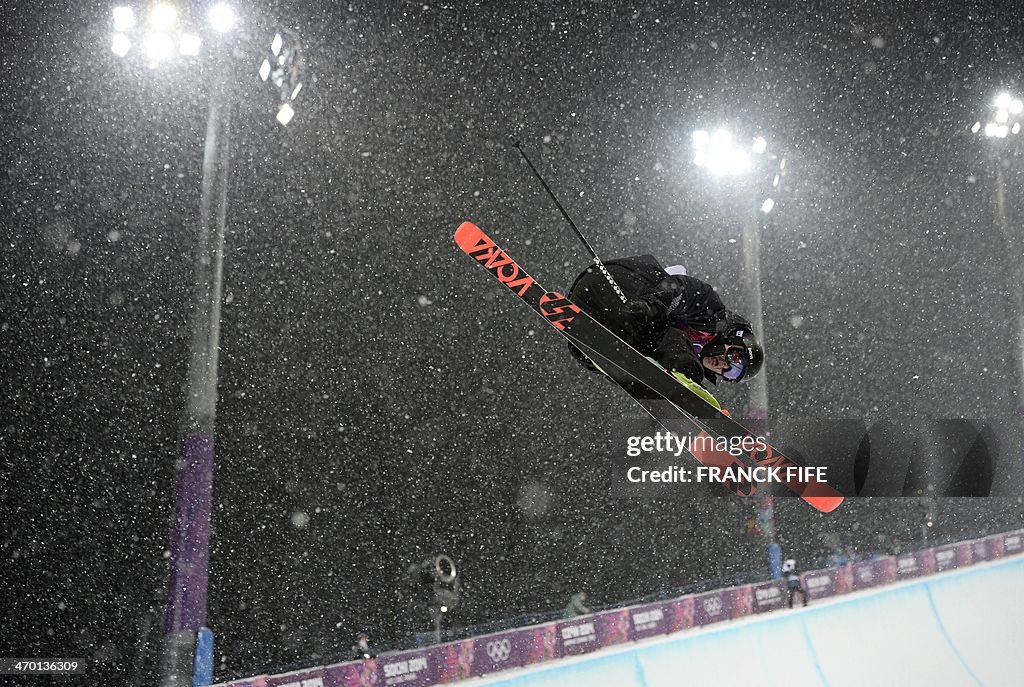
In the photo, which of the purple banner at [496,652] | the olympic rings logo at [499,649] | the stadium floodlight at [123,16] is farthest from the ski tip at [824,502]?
the stadium floodlight at [123,16]

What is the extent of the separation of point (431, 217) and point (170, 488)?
8.48 ft

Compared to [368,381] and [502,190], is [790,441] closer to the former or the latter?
[502,190]

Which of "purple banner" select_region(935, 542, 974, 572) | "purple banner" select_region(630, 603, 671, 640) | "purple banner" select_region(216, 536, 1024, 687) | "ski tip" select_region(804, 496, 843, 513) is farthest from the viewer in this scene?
"purple banner" select_region(935, 542, 974, 572)

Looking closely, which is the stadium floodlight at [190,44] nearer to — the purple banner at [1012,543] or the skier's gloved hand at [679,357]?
the skier's gloved hand at [679,357]

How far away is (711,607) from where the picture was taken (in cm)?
421

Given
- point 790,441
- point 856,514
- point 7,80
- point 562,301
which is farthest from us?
point 856,514

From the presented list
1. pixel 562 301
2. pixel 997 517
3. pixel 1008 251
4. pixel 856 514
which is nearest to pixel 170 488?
pixel 562 301

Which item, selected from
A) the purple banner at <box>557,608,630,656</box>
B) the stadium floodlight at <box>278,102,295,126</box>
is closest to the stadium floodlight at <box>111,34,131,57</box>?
the stadium floodlight at <box>278,102,295,126</box>

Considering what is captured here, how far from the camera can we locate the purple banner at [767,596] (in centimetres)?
433

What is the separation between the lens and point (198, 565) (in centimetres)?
473

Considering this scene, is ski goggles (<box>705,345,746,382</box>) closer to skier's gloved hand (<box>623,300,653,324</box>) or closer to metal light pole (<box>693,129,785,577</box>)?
skier's gloved hand (<box>623,300,653,324</box>)

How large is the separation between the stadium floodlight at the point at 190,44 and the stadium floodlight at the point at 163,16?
92mm

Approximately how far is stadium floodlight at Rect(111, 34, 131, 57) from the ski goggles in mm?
4004

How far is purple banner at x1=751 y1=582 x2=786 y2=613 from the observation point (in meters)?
4.33
